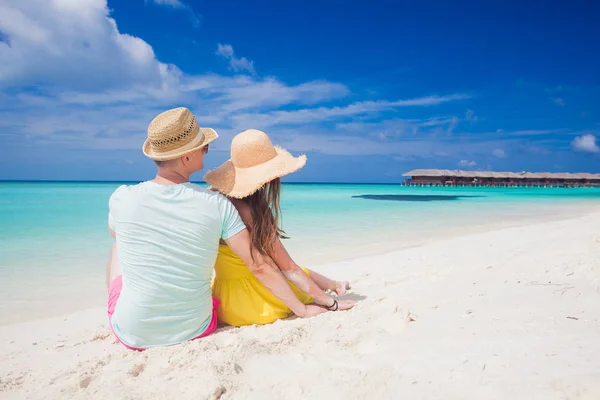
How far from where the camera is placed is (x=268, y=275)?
2246mm

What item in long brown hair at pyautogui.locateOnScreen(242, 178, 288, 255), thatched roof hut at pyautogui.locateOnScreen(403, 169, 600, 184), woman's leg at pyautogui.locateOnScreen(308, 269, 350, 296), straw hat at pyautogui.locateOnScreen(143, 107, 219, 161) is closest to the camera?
straw hat at pyautogui.locateOnScreen(143, 107, 219, 161)

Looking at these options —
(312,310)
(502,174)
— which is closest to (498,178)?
(502,174)

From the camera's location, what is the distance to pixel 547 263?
3.56 metres

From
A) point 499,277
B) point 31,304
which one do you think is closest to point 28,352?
point 31,304

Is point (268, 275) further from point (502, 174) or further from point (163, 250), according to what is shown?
point (502, 174)

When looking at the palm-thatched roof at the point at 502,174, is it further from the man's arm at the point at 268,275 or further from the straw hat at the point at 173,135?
the straw hat at the point at 173,135

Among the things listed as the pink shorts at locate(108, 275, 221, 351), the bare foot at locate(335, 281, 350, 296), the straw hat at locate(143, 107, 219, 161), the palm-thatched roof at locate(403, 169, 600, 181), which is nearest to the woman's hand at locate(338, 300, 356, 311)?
the bare foot at locate(335, 281, 350, 296)

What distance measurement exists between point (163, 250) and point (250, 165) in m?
0.67

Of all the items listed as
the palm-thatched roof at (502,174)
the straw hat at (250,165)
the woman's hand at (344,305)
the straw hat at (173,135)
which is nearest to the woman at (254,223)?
the straw hat at (250,165)

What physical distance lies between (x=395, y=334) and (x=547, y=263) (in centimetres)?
236

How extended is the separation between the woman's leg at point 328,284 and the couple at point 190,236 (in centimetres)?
55

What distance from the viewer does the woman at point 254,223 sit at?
2.19 m

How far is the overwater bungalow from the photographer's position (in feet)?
158

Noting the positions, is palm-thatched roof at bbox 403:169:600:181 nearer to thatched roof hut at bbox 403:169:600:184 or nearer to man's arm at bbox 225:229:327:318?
thatched roof hut at bbox 403:169:600:184
